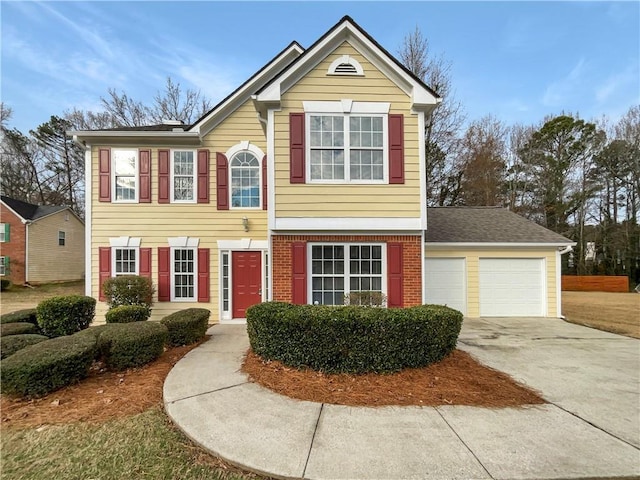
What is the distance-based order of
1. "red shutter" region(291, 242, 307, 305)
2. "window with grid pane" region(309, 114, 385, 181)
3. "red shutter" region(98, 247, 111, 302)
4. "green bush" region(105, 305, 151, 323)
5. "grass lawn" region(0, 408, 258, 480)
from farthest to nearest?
"red shutter" region(98, 247, 111, 302) → "green bush" region(105, 305, 151, 323) → "window with grid pane" region(309, 114, 385, 181) → "red shutter" region(291, 242, 307, 305) → "grass lawn" region(0, 408, 258, 480)

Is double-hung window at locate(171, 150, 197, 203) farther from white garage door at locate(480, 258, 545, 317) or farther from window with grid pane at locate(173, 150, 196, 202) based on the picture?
white garage door at locate(480, 258, 545, 317)

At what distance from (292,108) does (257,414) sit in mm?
6248

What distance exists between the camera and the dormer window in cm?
742

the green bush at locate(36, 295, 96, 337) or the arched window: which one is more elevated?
the arched window

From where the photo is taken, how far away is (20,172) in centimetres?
2827

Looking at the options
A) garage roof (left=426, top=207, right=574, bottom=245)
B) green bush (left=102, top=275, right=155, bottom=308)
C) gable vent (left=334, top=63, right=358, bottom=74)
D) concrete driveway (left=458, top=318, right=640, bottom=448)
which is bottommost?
concrete driveway (left=458, top=318, right=640, bottom=448)

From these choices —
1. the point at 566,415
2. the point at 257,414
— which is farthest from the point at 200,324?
the point at 566,415

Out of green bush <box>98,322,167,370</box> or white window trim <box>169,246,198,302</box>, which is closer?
green bush <box>98,322,167,370</box>

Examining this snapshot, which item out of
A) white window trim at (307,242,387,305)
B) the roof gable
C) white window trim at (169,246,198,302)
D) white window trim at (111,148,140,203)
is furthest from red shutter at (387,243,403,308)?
white window trim at (111,148,140,203)

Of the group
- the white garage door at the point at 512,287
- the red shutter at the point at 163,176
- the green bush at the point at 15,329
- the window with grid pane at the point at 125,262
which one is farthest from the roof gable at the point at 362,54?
the green bush at the point at 15,329

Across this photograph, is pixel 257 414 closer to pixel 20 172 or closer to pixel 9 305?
pixel 9 305

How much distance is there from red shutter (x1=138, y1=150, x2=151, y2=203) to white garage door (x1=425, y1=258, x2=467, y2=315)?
931 centimetres

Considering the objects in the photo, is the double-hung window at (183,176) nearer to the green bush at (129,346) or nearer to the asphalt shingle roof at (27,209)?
the green bush at (129,346)

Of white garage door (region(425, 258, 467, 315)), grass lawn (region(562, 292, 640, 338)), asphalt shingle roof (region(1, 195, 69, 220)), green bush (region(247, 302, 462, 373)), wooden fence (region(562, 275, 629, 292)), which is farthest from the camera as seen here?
wooden fence (region(562, 275, 629, 292))
